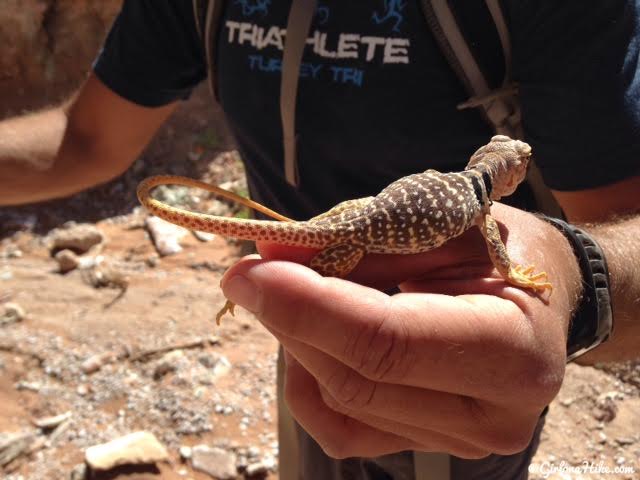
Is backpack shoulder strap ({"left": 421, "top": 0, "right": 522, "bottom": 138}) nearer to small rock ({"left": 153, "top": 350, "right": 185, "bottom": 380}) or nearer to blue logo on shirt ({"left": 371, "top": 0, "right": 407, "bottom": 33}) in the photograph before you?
blue logo on shirt ({"left": 371, "top": 0, "right": 407, "bottom": 33})

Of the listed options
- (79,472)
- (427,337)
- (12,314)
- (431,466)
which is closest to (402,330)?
(427,337)

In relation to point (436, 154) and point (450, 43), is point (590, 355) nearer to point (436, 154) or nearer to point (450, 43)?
point (436, 154)

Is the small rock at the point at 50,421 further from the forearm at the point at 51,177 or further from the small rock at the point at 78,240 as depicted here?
the small rock at the point at 78,240

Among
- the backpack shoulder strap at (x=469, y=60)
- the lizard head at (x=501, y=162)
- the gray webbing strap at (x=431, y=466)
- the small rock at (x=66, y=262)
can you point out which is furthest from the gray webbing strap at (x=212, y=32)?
the small rock at (x=66, y=262)

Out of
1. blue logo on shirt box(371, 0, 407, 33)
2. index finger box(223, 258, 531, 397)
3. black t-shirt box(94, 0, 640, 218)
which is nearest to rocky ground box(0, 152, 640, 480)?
black t-shirt box(94, 0, 640, 218)

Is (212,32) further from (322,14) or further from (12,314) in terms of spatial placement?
(12,314)
